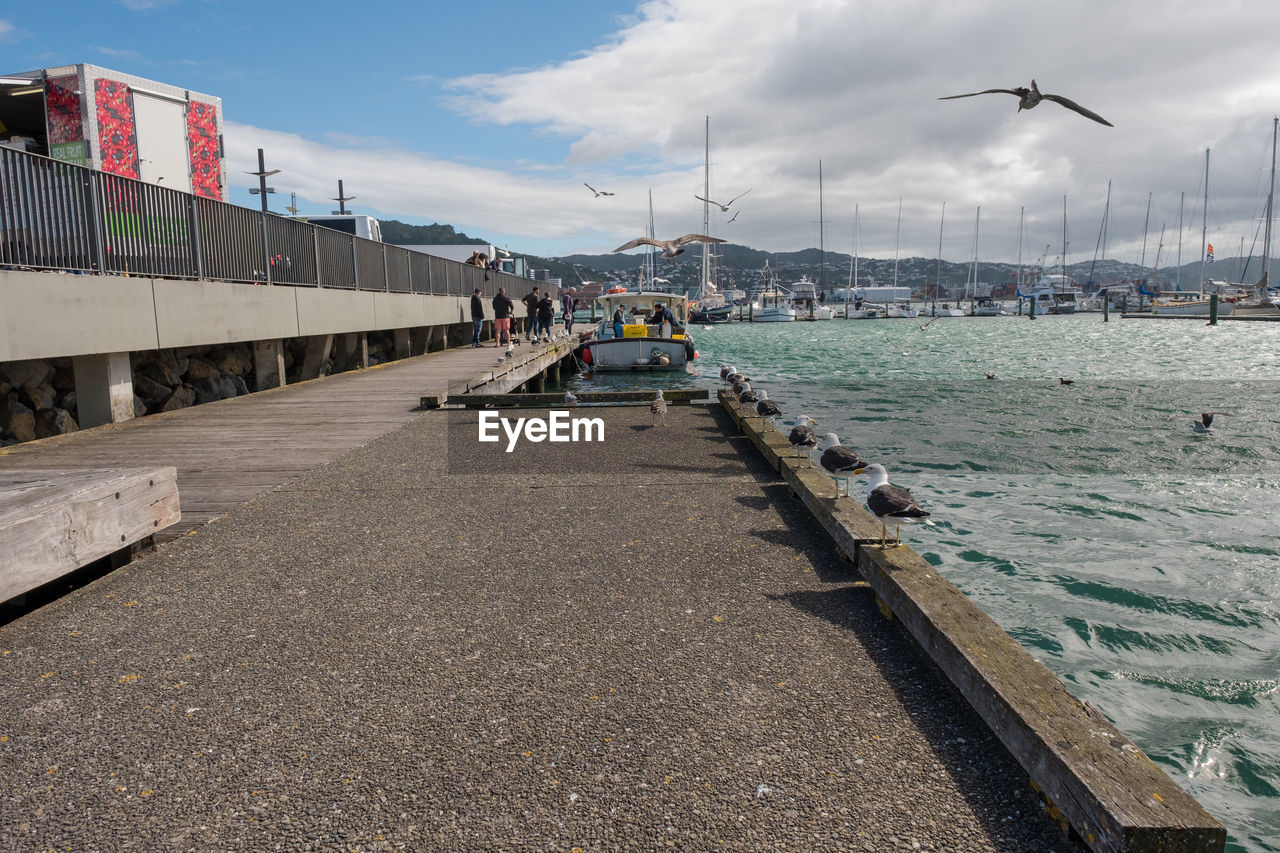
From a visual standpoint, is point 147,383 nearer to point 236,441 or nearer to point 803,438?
point 236,441

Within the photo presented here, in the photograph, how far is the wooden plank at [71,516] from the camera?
3826 millimetres

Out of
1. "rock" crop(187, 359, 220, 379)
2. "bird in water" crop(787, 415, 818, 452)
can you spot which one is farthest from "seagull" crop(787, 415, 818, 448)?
"rock" crop(187, 359, 220, 379)

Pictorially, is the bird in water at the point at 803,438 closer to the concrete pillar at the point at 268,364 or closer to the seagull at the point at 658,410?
the seagull at the point at 658,410

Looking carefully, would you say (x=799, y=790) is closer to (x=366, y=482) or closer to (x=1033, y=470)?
(x=366, y=482)

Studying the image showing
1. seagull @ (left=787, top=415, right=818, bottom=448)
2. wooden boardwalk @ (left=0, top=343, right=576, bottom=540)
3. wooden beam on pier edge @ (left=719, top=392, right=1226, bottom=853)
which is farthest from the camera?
seagull @ (left=787, top=415, right=818, bottom=448)

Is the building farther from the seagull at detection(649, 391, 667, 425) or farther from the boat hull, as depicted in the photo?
the boat hull

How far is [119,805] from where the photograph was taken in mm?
2637

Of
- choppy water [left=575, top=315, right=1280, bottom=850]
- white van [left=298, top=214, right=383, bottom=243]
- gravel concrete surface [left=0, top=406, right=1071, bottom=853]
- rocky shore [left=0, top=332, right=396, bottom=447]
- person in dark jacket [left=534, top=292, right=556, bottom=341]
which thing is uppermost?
white van [left=298, top=214, right=383, bottom=243]

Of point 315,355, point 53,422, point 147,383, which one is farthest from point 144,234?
point 315,355

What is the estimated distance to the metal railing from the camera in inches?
337

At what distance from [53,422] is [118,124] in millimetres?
Result: 6304

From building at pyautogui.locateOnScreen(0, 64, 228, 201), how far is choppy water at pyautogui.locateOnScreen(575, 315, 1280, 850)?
12.8m

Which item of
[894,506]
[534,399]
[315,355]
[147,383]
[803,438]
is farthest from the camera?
[315,355]

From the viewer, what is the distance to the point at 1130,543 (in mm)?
8078
